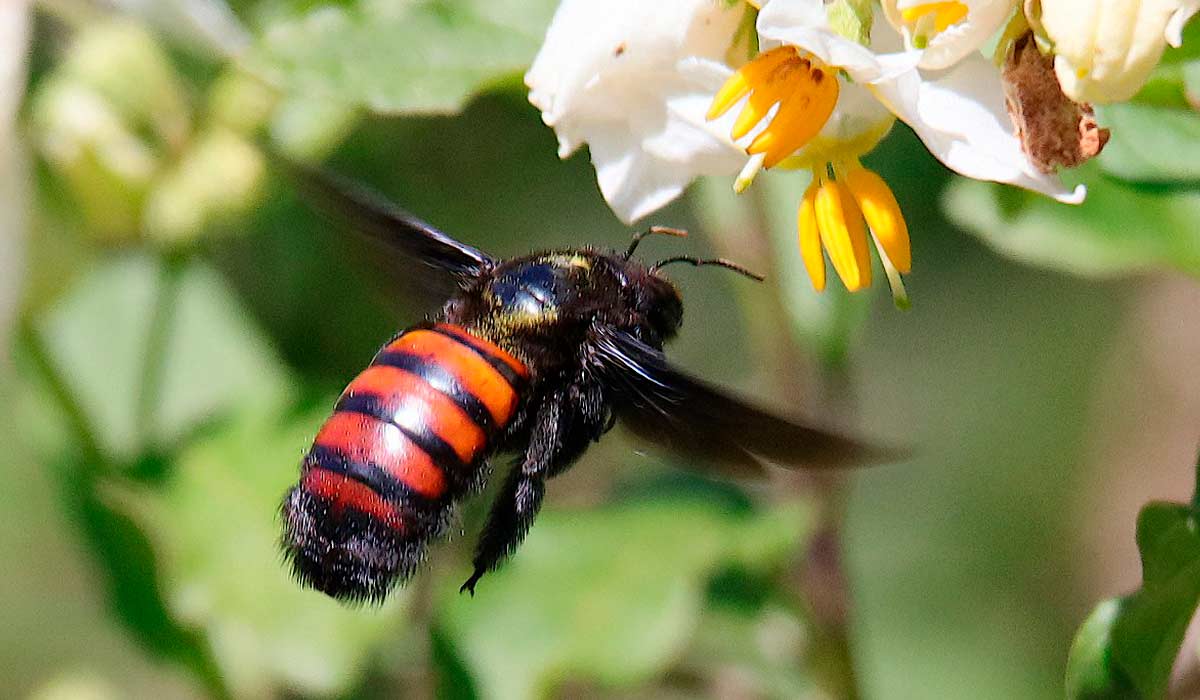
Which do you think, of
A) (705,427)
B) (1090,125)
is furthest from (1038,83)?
(705,427)

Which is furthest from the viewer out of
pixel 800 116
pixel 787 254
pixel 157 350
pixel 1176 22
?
pixel 157 350

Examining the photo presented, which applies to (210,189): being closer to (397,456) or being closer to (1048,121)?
(397,456)

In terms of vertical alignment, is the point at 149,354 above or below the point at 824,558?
below

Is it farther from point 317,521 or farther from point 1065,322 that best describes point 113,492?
point 1065,322

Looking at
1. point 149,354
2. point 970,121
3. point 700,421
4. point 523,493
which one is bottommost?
point 149,354

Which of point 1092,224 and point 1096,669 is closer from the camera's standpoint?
point 1096,669

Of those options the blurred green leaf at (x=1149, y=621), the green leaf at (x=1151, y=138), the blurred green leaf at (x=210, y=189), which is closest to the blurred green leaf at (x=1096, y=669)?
the blurred green leaf at (x=1149, y=621)

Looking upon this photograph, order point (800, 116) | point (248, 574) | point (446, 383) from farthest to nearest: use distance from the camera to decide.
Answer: point (248, 574) → point (446, 383) → point (800, 116)

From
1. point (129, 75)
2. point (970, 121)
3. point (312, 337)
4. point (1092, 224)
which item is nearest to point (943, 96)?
point (970, 121)
